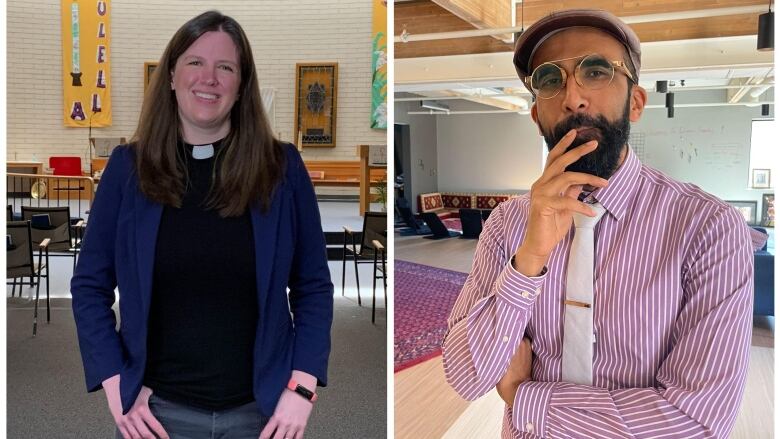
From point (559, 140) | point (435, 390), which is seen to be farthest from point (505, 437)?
point (435, 390)

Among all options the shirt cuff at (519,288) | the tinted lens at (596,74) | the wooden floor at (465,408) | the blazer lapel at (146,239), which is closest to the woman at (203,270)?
the blazer lapel at (146,239)

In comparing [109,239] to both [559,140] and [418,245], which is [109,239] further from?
[418,245]

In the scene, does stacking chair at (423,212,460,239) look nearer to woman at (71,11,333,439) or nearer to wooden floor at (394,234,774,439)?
wooden floor at (394,234,774,439)

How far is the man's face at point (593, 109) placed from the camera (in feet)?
3.72

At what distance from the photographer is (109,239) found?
165 centimetres

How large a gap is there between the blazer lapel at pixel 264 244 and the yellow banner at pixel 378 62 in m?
1.78

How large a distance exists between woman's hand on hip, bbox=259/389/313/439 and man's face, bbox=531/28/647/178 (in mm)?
990

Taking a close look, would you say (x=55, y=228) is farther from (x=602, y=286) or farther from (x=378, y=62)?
(x=602, y=286)

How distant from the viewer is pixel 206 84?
175cm

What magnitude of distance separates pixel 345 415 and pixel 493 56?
233 inches

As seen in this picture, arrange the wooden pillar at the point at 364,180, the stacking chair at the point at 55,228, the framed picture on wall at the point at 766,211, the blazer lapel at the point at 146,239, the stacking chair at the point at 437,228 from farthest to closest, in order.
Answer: the stacking chair at the point at 437,228 → the wooden pillar at the point at 364,180 → the stacking chair at the point at 55,228 → the framed picture on wall at the point at 766,211 → the blazer lapel at the point at 146,239

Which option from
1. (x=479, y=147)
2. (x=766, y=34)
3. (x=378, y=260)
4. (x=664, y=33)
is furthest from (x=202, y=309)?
(x=664, y=33)

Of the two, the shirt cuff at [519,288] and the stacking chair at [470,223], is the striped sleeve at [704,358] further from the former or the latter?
the stacking chair at [470,223]

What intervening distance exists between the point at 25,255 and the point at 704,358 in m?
2.82
